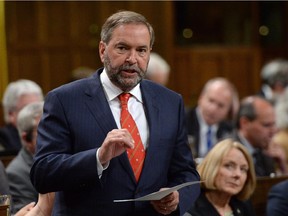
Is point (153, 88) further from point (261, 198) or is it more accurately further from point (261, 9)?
point (261, 9)

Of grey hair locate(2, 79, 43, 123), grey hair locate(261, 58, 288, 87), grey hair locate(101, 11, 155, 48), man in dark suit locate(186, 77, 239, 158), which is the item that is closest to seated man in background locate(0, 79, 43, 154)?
grey hair locate(2, 79, 43, 123)

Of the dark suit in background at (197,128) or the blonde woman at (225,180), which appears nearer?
the blonde woman at (225,180)

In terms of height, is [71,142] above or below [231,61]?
above

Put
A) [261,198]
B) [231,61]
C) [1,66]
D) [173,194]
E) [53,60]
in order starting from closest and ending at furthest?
1. [173,194]
2. [261,198]
3. [1,66]
4. [53,60]
5. [231,61]

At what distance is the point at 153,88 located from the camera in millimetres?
3475

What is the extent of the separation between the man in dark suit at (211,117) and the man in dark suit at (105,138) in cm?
387

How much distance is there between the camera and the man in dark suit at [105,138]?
10.3 feet

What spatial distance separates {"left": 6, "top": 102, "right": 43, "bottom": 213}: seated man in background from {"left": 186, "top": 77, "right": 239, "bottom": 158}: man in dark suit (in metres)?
2.47

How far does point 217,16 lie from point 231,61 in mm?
649

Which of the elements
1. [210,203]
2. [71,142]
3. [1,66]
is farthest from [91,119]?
[1,66]

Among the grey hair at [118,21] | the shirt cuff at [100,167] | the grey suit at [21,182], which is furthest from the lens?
the grey suit at [21,182]

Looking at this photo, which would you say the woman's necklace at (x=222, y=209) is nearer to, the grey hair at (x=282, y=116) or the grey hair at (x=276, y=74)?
the grey hair at (x=282, y=116)

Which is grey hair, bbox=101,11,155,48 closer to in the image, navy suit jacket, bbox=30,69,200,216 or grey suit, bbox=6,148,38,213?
navy suit jacket, bbox=30,69,200,216

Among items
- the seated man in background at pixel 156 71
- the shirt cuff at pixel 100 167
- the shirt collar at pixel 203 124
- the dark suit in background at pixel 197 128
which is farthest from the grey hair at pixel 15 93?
the shirt cuff at pixel 100 167
